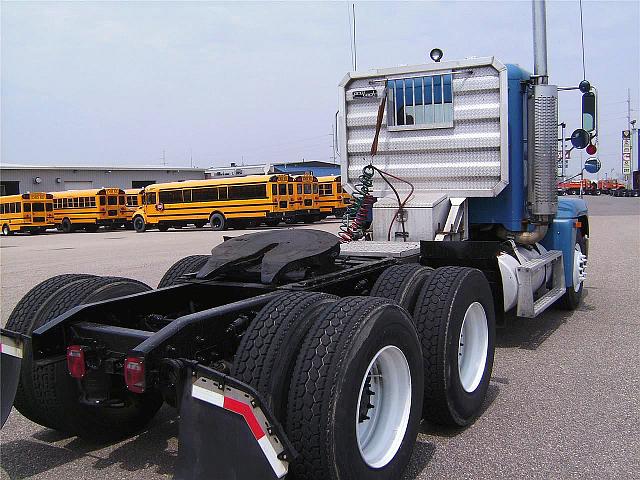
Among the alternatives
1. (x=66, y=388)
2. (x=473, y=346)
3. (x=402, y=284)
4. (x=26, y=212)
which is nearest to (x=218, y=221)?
(x=26, y=212)

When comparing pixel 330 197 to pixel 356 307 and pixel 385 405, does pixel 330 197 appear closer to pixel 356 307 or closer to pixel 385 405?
pixel 385 405

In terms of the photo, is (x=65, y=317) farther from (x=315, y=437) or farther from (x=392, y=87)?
(x=392, y=87)

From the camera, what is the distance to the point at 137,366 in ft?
9.06

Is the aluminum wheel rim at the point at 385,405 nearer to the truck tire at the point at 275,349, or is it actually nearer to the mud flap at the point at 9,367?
the truck tire at the point at 275,349

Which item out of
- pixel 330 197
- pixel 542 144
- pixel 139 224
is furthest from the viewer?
pixel 330 197

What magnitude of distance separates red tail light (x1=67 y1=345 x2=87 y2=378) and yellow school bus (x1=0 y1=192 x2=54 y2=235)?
39193 mm

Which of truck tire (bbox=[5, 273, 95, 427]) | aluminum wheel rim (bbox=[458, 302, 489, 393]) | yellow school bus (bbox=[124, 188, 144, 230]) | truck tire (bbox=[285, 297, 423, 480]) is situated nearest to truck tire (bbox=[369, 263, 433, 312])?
aluminum wheel rim (bbox=[458, 302, 489, 393])

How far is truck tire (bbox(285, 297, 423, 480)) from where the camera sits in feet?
8.93

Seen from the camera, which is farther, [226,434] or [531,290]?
[531,290]

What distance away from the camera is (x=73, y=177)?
59.2 m

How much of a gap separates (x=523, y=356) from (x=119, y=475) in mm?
3920

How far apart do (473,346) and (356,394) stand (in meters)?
1.96

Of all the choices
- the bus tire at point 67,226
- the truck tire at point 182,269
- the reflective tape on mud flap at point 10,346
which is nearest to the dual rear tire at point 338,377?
the reflective tape on mud flap at point 10,346

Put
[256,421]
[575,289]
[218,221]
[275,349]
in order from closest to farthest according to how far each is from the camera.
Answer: [256,421], [275,349], [575,289], [218,221]
